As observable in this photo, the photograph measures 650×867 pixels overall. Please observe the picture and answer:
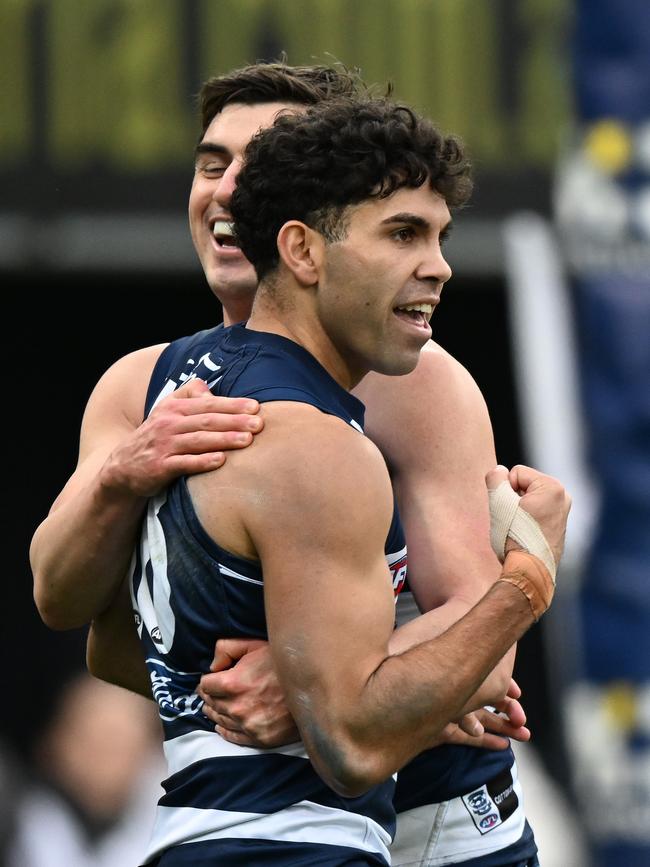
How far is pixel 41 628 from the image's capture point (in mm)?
8750

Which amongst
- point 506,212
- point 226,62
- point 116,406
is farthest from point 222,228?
point 506,212

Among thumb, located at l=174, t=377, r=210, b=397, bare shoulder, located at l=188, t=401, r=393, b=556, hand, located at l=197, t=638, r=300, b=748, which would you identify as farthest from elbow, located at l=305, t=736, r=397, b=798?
thumb, located at l=174, t=377, r=210, b=397

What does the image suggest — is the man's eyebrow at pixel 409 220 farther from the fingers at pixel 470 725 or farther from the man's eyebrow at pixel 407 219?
the fingers at pixel 470 725

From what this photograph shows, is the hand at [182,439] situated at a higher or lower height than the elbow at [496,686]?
higher

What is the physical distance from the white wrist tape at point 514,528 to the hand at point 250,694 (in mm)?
485

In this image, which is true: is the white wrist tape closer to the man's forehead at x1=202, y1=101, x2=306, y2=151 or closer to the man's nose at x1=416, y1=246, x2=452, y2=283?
the man's nose at x1=416, y1=246, x2=452, y2=283

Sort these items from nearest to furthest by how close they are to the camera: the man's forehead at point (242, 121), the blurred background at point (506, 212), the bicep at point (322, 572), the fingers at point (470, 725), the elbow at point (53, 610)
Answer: the bicep at point (322, 572), the fingers at point (470, 725), the elbow at point (53, 610), the man's forehead at point (242, 121), the blurred background at point (506, 212)

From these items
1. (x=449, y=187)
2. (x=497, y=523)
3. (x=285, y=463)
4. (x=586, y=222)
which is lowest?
(x=586, y=222)

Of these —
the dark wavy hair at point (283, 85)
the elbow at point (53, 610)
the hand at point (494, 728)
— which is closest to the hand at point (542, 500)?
the hand at point (494, 728)

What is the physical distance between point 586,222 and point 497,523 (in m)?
4.69

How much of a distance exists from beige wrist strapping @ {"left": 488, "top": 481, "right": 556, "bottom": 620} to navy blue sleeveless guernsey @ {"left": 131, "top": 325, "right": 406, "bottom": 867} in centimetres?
30

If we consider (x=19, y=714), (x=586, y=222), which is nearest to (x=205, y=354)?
(x=586, y=222)

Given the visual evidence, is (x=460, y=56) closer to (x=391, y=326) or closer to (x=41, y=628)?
(x=41, y=628)

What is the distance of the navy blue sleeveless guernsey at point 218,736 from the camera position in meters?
2.97
